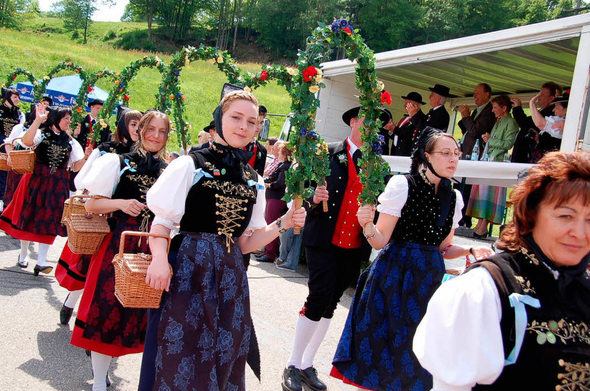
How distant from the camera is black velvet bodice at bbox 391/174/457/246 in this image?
140 inches

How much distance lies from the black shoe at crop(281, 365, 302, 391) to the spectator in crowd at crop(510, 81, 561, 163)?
475 centimetres

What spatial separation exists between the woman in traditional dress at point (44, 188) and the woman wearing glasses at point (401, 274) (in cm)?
432

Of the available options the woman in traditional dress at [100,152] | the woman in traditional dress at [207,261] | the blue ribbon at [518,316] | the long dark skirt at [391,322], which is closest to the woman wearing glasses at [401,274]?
the long dark skirt at [391,322]

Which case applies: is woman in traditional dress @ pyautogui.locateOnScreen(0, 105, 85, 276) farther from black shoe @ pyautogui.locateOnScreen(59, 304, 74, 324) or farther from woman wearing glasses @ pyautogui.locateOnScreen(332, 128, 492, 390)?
woman wearing glasses @ pyautogui.locateOnScreen(332, 128, 492, 390)

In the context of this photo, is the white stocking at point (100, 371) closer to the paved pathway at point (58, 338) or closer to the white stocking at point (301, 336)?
the paved pathway at point (58, 338)

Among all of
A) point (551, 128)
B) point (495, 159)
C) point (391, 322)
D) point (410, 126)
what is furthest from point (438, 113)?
point (391, 322)

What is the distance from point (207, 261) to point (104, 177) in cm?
141

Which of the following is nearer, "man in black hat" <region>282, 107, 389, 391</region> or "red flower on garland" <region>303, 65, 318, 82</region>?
"red flower on garland" <region>303, 65, 318, 82</region>

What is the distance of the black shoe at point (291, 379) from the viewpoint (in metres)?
4.02

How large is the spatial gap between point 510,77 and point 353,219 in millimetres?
5930

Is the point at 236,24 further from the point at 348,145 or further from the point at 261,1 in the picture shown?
the point at 348,145

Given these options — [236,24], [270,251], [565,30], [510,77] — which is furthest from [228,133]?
[236,24]

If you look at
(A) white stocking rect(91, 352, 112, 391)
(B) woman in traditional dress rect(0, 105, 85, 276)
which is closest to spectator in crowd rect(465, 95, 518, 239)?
(B) woman in traditional dress rect(0, 105, 85, 276)

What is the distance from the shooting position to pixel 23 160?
6.22m
